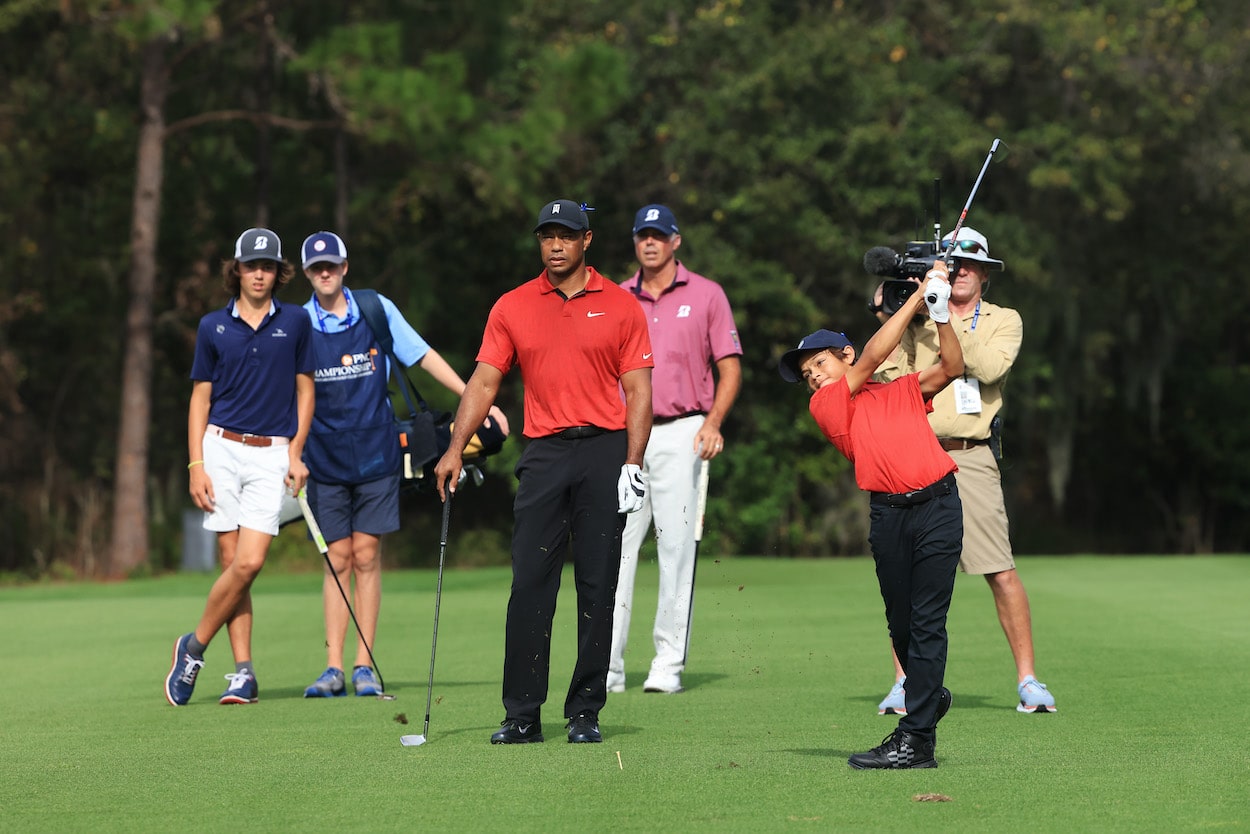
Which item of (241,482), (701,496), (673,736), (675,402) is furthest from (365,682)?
(673,736)

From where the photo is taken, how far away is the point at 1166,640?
11867 mm

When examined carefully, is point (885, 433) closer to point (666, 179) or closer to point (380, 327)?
point (380, 327)

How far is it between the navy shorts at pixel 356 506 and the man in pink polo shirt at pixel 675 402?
4.32 ft

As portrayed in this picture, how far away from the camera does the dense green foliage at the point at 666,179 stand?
29.2 m

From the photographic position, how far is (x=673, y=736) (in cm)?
789

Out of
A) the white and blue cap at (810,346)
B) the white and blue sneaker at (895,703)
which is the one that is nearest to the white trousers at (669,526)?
the white and blue sneaker at (895,703)

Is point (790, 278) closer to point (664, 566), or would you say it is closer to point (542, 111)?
point (542, 111)

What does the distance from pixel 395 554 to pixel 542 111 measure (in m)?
9.40

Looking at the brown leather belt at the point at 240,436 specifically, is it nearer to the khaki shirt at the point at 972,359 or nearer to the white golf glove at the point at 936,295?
the khaki shirt at the point at 972,359

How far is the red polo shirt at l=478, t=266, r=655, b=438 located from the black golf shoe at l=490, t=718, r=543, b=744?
121 cm

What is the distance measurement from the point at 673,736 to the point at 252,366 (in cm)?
317

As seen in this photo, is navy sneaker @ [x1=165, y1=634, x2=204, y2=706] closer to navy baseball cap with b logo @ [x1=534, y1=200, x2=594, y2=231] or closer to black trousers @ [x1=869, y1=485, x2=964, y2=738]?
navy baseball cap with b logo @ [x1=534, y1=200, x2=594, y2=231]

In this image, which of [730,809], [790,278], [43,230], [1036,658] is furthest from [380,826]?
[43,230]

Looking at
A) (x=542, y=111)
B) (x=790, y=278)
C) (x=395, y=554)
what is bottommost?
(x=395, y=554)
